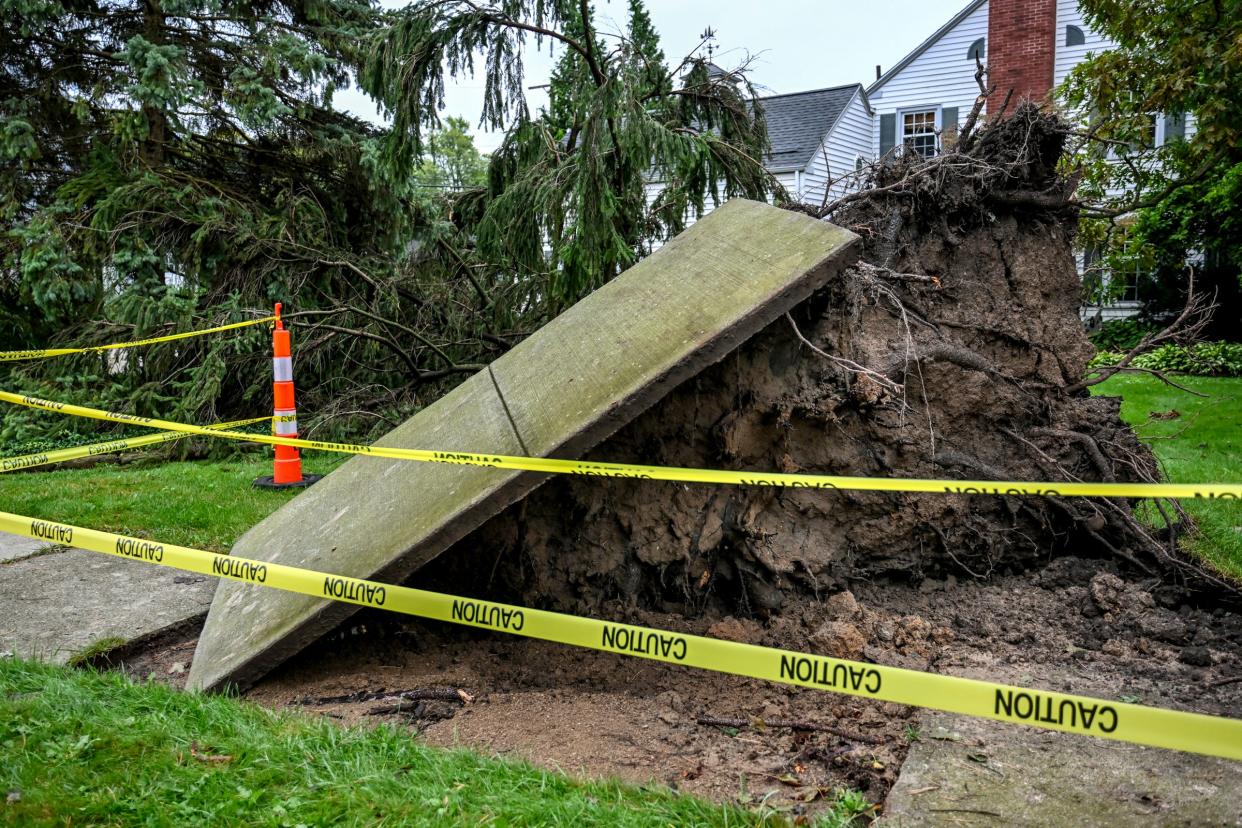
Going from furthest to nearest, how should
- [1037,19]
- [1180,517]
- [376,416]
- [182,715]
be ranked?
[1037,19] → [376,416] → [1180,517] → [182,715]

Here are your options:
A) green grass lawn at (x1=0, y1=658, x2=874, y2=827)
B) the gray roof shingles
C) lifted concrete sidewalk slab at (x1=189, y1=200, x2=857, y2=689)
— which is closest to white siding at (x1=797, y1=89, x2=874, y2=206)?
the gray roof shingles

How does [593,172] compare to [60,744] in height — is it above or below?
above

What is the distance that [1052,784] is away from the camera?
84.7 inches

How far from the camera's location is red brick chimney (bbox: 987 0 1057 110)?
53.5 ft

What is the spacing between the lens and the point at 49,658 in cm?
324

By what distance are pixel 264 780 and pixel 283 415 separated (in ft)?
13.9

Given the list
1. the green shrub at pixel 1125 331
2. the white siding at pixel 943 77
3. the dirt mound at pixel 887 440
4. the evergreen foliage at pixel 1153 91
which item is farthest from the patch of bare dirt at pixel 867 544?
the white siding at pixel 943 77

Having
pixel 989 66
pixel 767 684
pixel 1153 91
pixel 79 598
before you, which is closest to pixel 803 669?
pixel 767 684

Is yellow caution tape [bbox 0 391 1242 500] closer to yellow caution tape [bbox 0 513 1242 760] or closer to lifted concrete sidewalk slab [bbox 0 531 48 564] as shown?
yellow caution tape [bbox 0 513 1242 760]

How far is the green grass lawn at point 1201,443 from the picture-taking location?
13.2 ft

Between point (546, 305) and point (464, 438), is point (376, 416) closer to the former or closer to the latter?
point (546, 305)

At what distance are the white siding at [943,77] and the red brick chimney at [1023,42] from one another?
0.59 m

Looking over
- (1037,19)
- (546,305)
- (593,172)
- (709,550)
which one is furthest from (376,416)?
(1037,19)

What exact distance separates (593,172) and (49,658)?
13.8 ft
